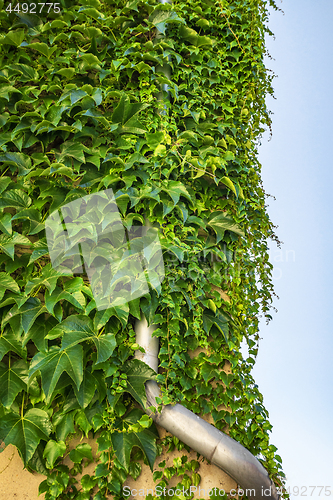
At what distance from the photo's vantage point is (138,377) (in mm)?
1361

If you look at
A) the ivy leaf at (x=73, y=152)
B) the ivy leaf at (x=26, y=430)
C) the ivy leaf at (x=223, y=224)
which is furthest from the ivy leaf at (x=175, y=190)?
Result: the ivy leaf at (x=26, y=430)

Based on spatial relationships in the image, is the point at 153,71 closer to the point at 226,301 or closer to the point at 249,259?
the point at 249,259

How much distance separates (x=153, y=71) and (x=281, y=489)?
200 cm

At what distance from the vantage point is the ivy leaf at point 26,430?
1.31 meters

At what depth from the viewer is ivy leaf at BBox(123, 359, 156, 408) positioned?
4.37 feet

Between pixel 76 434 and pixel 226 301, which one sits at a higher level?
pixel 226 301

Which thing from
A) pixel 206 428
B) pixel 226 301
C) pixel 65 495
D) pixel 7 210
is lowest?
pixel 65 495

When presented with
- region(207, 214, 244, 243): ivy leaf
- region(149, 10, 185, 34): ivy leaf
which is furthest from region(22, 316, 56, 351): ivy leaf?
region(149, 10, 185, 34): ivy leaf

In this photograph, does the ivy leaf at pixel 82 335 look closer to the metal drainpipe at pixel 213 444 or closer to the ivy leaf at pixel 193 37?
the metal drainpipe at pixel 213 444

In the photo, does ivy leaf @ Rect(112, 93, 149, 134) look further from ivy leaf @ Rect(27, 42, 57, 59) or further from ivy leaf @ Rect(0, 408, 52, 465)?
ivy leaf @ Rect(0, 408, 52, 465)

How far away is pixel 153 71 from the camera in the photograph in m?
1.70

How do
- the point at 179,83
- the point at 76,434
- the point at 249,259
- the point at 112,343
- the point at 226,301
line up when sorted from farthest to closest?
the point at 179,83
the point at 249,259
the point at 226,301
the point at 76,434
the point at 112,343

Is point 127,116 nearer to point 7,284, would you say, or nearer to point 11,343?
point 7,284

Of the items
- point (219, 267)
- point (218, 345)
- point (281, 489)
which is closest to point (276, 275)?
point (219, 267)
